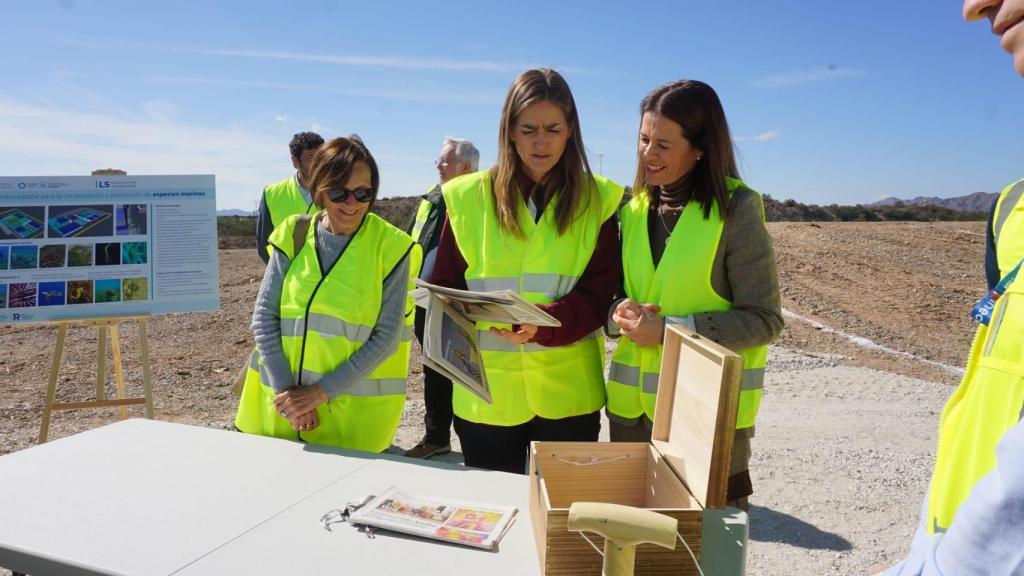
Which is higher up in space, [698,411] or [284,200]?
[284,200]

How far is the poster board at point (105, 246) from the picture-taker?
4422 mm

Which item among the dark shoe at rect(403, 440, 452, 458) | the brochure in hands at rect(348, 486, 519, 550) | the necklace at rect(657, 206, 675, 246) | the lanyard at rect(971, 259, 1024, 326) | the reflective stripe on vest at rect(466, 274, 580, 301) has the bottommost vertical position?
the dark shoe at rect(403, 440, 452, 458)

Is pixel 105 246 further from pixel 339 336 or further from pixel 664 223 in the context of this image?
pixel 664 223

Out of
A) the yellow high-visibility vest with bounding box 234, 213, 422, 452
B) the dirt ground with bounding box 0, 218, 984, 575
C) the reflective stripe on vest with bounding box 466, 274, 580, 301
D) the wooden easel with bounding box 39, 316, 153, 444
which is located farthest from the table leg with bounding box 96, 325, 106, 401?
the reflective stripe on vest with bounding box 466, 274, 580, 301

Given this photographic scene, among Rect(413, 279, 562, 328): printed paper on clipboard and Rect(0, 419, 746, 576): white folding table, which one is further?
Rect(413, 279, 562, 328): printed paper on clipboard

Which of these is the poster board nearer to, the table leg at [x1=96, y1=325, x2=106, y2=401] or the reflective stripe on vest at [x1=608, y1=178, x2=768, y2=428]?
the table leg at [x1=96, y1=325, x2=106, y2=401]

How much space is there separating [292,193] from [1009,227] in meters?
4.88

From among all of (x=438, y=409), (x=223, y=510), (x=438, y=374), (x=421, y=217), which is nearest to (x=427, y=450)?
(x=438, y=409)

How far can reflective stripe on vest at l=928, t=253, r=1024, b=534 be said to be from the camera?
1301 mm

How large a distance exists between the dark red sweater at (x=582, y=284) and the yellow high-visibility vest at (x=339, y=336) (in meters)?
0.26

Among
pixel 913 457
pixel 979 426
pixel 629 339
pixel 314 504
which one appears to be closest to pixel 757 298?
pixel 629 339

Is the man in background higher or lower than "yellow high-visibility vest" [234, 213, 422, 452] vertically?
higher

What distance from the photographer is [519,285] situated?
2701 millimetres

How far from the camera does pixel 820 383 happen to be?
7473mm
